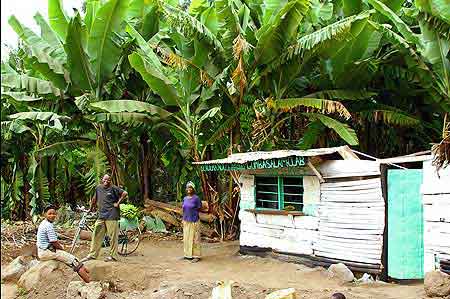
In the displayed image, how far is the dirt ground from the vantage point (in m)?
7.98

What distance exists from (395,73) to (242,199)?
181 inches

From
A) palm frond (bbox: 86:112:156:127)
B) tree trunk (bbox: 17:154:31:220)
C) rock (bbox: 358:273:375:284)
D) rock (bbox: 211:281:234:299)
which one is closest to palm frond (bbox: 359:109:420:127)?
rock (bbox: 358:273:375:284)

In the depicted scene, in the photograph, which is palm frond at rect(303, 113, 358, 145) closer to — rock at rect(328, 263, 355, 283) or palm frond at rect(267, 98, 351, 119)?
palm frond at rect(267, 98, 351, 119)

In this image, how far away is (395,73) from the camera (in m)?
12.6

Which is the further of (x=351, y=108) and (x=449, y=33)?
(x=351, y=108)

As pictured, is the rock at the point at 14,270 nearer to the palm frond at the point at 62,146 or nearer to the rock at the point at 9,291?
the rock at the point at 9,291

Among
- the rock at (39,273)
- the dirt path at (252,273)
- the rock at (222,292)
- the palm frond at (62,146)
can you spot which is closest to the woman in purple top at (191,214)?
the dirt path at (252,273)

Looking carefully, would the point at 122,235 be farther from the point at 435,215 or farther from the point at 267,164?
the point at 435,215

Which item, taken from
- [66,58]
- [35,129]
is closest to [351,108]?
[66,58]

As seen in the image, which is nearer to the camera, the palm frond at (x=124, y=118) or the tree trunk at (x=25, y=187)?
the palm frond at (x=124, y=118)

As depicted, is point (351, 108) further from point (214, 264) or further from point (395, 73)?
point (214, 264)

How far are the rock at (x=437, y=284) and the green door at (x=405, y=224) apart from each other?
1.00m

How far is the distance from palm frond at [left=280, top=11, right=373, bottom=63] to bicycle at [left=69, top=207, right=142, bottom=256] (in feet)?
16.8

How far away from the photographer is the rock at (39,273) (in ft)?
30.6
